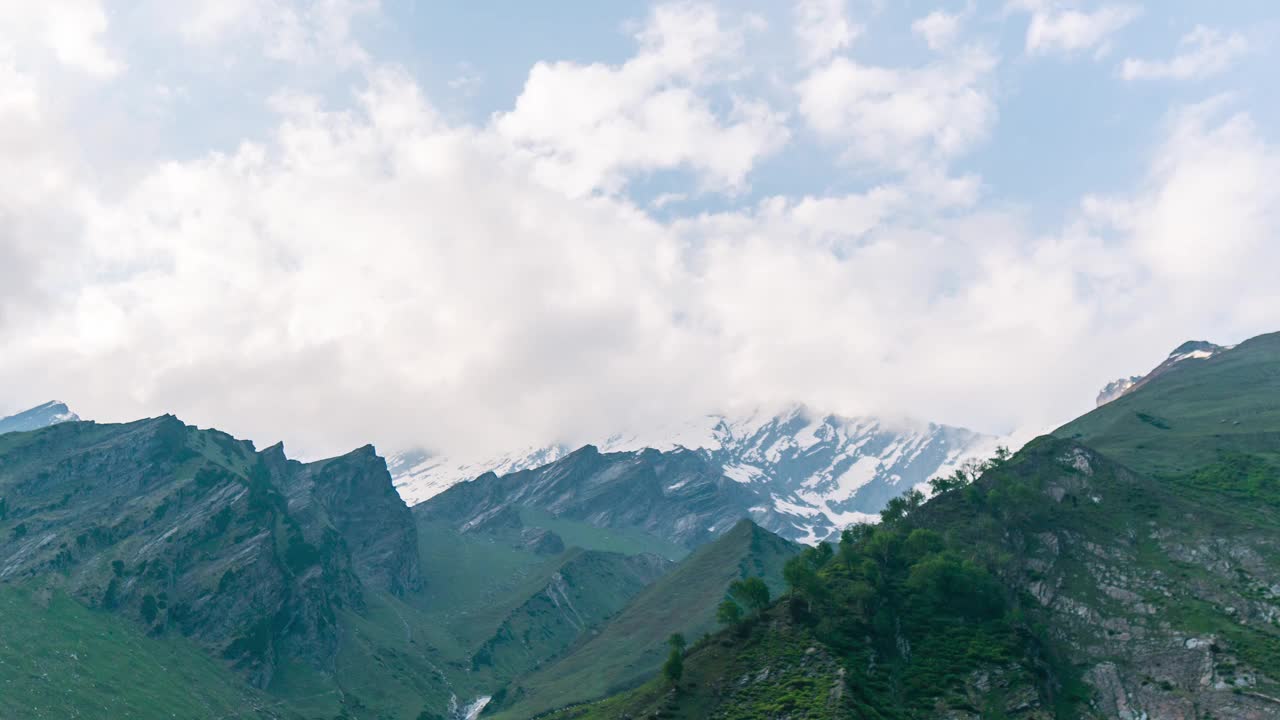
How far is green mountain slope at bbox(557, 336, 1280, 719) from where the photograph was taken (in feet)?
460

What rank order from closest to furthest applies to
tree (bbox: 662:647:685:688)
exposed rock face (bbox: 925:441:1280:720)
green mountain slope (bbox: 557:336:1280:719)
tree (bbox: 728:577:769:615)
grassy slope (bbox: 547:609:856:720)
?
grassy slope (bbox: 547:609:856:720)
green mountain slope (bbox: 557:336:1280:719)
exposed rock face (bbox: 925:441:1280:720)
tree (bbox: 662:647:685:688)
tree (bbox: 728:577:769:615)

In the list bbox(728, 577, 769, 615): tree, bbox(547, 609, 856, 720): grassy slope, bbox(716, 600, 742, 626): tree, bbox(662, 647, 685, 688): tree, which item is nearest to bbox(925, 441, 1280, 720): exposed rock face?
bbox(547, 609, 856, 720): grassy slope

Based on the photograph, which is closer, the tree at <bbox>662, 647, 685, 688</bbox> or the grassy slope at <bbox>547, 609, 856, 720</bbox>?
the grassy slope at <bbox>547, 609, 856, 720</bbox>

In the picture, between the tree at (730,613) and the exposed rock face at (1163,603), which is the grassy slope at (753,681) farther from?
the exposed rock face at (1163,603)

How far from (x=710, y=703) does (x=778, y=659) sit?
54.9ft

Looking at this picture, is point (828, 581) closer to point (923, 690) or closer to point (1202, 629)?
point (923, 690)

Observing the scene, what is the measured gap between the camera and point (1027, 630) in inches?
6245

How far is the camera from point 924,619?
6526 inches

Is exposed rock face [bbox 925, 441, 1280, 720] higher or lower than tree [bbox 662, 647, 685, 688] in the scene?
lower

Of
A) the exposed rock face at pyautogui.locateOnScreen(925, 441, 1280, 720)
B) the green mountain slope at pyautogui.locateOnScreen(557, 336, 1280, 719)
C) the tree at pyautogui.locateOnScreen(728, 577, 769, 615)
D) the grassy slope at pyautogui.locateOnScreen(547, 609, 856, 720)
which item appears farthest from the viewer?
the tree at pyautogui.locateOnScreen(728, 577, 769, 615)

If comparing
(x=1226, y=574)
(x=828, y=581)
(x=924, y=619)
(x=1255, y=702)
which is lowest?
(x=1255, y=702)

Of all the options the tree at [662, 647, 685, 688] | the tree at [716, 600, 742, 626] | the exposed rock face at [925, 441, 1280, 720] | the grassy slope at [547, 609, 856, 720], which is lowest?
the exposed rock face at [925, 441, 1280, 720]

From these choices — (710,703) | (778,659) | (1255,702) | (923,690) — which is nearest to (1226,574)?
(1255,702)

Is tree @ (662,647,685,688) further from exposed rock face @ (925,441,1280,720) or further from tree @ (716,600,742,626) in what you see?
exposed rock face @ (925,441,1280,720)
